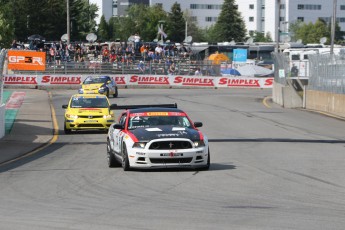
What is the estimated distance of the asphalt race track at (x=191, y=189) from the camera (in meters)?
11.3

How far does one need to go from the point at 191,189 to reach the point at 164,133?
2.94 metres

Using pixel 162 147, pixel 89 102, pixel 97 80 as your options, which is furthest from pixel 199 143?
pixel 97 80

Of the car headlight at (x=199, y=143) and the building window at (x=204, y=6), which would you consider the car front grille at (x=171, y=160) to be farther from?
the building window at (x=204, y=6)

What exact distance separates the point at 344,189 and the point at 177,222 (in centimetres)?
485

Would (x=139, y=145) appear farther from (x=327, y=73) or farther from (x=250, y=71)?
(x=250, y=71)

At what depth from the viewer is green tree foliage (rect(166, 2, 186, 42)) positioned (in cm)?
13075

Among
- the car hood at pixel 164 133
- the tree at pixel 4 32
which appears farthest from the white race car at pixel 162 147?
the tree at pixel 4 32

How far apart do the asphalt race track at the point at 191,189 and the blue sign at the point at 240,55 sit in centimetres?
6211

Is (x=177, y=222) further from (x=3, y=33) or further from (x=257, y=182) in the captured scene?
(x=3, y=33)

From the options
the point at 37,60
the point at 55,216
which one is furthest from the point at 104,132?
the point at 37,60

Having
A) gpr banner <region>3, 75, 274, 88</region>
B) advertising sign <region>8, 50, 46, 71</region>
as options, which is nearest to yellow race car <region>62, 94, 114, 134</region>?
advertising sign <region>8, 50, 46, 71</region>

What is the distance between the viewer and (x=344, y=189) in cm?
1491

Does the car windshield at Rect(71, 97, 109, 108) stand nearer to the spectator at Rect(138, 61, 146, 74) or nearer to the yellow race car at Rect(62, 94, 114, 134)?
the yellow race car at Rect(62, 94, 114, 134)

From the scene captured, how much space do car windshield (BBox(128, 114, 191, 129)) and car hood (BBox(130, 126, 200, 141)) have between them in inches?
18.3
